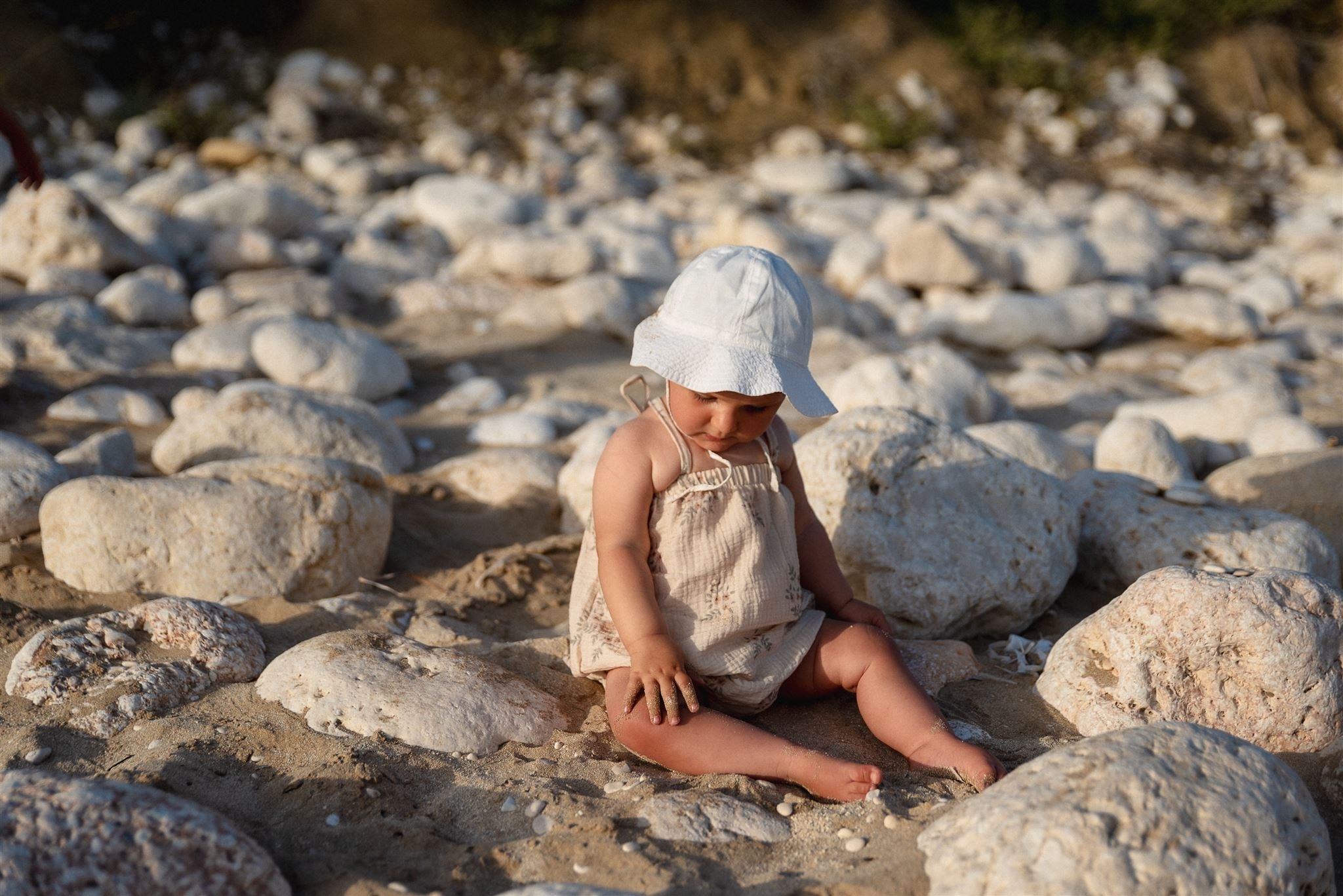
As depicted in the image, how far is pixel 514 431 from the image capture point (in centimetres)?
498

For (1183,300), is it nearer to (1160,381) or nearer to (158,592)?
(1160,381)

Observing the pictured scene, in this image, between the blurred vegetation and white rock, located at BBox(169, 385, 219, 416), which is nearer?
white rock, located at BBox(169, 385, 219, 416)

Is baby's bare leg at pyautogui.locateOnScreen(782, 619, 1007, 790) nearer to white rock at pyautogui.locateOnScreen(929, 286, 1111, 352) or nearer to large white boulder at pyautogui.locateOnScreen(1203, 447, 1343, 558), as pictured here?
large white boulder at pyautogui.locateOnScreen(1203, 447, 1343, 558)

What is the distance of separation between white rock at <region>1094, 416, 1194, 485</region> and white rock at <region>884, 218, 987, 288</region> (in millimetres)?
3294

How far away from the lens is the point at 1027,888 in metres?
1.83

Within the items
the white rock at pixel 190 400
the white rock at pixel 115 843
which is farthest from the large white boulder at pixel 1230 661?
the white rock at pixel 190 400

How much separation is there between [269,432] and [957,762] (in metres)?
2.81

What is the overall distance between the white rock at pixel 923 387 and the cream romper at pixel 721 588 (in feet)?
6.55

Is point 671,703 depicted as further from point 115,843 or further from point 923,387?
point 923,387

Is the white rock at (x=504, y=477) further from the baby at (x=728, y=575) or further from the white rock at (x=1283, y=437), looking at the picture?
the white rock at (x=1283, y=437)

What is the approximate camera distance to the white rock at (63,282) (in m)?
5.99

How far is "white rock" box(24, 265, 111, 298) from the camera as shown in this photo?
5988 mm

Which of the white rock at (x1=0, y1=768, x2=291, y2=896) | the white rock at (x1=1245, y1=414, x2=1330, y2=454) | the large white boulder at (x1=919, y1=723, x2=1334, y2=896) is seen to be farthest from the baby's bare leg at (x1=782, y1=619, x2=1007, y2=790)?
the white rock at (x1=1245, y1=414, x2=1330, y2=454)

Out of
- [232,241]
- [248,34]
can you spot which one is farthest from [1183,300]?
[248,34]
